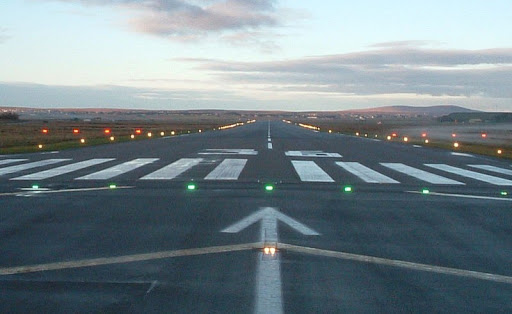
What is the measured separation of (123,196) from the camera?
13.4 meters

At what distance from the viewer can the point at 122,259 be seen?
25.9 feet

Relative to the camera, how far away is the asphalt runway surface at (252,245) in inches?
252

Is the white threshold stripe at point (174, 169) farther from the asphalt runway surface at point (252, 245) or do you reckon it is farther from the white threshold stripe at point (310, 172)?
the white threshold stripe at point (310, 172)

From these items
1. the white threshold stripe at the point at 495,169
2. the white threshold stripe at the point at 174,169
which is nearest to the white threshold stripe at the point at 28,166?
the white threshold stripe at the point at 174,169

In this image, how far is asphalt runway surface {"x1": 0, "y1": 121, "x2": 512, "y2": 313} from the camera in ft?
21.0

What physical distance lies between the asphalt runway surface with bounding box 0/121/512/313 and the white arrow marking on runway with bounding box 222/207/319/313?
2 cm

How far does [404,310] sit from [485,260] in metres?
2.43

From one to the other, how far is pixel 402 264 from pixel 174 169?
505 inches

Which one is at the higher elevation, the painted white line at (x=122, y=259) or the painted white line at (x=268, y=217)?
the painted white line at (x=122, y=259)

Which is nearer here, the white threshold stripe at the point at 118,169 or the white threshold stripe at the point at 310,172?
the white threshold stripe at the point at 118,169

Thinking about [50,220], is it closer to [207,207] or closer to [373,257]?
[207,207]

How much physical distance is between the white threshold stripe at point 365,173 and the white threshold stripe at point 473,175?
230 cm

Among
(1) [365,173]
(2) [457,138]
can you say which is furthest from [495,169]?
(2) [457,138]

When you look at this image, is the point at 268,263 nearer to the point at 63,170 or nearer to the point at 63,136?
the point at 63,170
